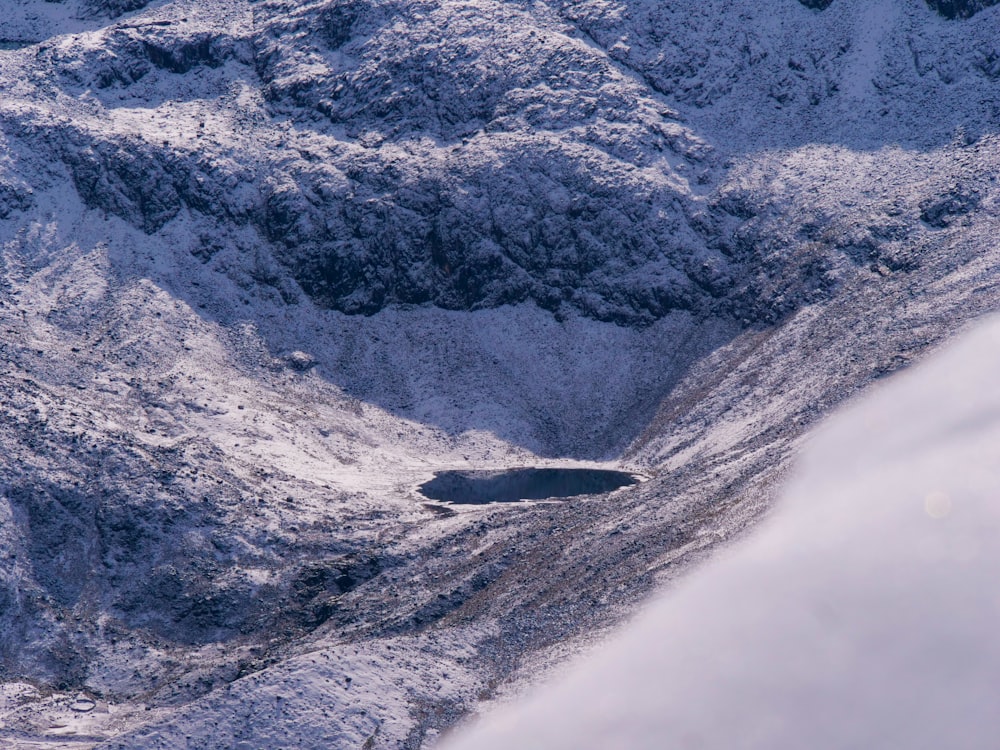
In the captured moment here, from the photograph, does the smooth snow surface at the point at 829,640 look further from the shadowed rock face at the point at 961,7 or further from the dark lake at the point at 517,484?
the shadowed rock face at the point at 961,7

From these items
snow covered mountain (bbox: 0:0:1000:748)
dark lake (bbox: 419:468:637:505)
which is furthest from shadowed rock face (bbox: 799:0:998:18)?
dark lake (bbox: 419:468:637:505)

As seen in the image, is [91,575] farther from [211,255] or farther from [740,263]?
[740,263]

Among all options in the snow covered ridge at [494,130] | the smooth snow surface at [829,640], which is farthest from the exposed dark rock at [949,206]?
the smooth snow surface at [829,640]

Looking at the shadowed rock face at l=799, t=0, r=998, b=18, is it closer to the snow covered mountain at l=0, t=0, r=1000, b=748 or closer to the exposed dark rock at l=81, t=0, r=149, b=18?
the snow covered mountain at l=0, t=0, r=1000, b=748

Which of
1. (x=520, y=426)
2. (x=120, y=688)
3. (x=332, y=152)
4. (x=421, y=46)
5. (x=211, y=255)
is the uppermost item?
(x=421, y=46)

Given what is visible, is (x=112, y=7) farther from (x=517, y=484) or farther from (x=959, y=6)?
(x=959, y=6)

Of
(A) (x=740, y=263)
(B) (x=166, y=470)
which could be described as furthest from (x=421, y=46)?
(B) (x=166, y=470)

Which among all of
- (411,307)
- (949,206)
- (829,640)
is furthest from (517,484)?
(949,206)
